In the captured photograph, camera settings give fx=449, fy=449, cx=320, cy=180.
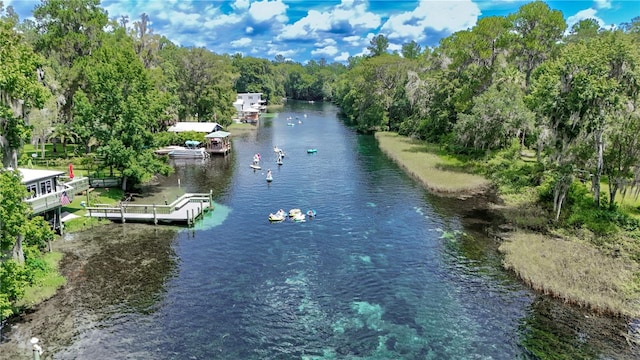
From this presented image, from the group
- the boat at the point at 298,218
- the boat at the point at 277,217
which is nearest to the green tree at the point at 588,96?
the boat at the point at 298,218

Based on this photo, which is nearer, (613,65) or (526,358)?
(526,358)

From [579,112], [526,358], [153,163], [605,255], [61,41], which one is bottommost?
[526,358]

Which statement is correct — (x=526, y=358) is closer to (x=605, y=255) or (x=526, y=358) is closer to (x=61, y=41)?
(x=605, y=255)

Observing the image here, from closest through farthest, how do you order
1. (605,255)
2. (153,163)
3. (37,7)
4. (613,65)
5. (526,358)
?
(526,358) < (605,255) < (613,65) < (153,163) < (37,7)

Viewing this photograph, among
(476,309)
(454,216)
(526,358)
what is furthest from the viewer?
(454,216)

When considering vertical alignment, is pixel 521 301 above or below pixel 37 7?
below

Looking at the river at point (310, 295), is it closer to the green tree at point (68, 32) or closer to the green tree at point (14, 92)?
the green tree at point (14, 92)

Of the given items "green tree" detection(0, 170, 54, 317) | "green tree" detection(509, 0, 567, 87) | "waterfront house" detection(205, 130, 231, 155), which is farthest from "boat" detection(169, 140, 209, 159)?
"green tree" detection(509, 0, 567, 87)

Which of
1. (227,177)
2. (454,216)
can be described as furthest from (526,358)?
(227,177)
